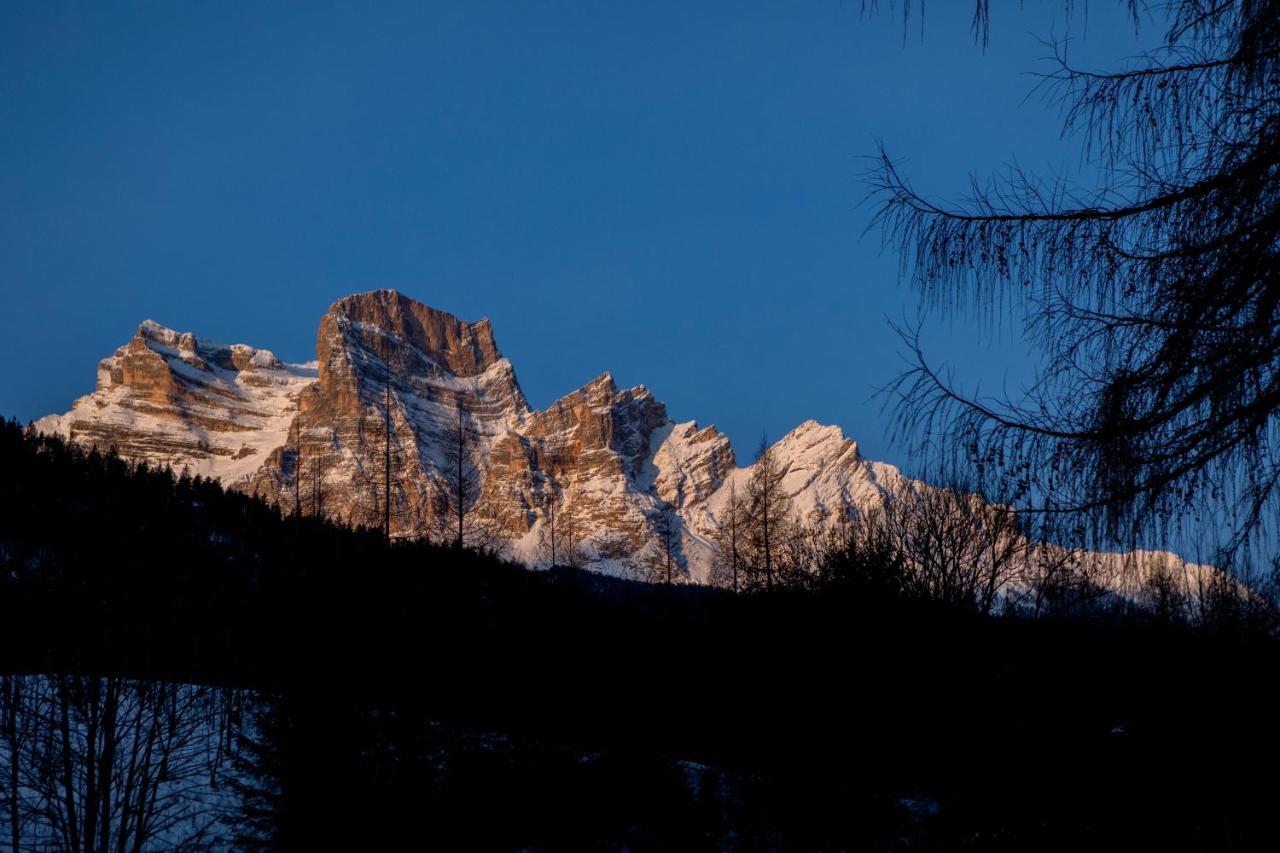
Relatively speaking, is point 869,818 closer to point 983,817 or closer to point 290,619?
point 983,817

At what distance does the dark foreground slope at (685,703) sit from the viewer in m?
8.88

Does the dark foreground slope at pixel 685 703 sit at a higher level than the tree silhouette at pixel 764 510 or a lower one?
lower

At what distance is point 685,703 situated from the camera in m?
17.4

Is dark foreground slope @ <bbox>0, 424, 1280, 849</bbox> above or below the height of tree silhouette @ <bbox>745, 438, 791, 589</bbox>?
below

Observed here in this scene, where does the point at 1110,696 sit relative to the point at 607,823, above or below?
above

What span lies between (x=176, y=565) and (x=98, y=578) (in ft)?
14.0

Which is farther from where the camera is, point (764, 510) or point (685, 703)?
point (764, 510)

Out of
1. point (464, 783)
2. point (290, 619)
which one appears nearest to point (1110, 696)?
point (464, 783)

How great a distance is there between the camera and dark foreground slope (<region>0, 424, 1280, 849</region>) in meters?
8.88

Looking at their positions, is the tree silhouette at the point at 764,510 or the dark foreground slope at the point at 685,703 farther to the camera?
the tree silhouette at the point at 764,510

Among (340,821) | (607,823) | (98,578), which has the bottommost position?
(607,823)

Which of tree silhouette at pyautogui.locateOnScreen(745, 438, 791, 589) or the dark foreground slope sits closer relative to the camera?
the dark foreground slope

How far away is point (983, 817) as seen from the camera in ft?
39.1

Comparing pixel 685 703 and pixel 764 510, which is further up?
pixel 764 510
